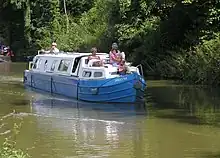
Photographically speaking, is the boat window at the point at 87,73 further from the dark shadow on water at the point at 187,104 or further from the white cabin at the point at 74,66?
the dark shadow on water at the point at 187,104

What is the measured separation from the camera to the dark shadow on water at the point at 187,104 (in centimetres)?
1709

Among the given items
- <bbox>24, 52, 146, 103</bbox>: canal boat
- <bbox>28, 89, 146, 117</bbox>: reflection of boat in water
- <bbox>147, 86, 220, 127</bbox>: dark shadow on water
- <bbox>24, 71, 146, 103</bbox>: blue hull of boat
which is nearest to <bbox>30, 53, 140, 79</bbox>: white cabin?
<bbox>24, 52, 146, 103</bbox>: canal boat

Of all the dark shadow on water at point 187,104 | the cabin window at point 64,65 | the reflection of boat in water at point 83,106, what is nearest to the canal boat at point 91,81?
the cabin window at point 64,65

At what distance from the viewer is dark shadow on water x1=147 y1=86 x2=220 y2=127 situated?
1709 cm

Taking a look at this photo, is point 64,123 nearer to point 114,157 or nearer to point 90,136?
point 90,136

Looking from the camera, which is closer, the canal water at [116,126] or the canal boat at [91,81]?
the canal water at [116,126]

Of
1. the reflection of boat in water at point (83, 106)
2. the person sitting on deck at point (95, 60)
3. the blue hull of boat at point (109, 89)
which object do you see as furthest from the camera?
the person sitting on deck at point (95, 60)

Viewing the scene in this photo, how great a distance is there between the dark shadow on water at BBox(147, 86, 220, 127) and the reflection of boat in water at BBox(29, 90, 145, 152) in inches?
39.4

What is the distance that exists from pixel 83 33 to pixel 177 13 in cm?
1498

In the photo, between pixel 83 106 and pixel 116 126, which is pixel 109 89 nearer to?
pixel 83 106

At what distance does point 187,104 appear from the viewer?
2044cm

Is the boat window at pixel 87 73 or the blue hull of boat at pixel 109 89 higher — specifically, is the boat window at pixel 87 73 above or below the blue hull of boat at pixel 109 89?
above

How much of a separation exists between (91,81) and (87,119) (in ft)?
12.6

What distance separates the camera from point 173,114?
705 inches
